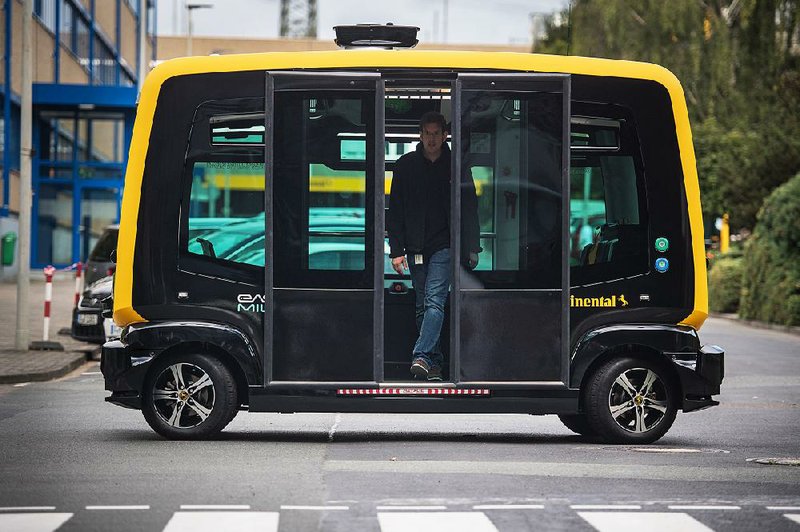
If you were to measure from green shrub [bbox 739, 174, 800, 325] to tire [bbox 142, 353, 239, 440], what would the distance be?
75.9 ft

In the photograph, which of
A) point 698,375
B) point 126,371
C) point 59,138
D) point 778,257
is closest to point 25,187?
point 126,371

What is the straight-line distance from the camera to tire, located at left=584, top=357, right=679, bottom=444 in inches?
467

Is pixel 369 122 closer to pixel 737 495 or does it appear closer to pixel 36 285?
pixel 737 495

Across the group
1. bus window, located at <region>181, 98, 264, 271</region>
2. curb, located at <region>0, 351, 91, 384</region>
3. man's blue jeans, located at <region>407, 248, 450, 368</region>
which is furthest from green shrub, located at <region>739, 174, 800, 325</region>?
bus window, located at <region>181, 98, 264, 271</region>

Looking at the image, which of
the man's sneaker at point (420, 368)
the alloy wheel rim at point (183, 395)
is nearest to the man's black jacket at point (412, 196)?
the man's sneaker at point (420, 368)

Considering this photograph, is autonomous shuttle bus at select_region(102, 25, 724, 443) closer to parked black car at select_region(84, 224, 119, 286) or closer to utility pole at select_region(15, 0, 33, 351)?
utility pole at select_region(15, 0, 33, 351)

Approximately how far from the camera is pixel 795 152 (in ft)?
138

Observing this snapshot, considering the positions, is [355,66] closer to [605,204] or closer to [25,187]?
[605,204]

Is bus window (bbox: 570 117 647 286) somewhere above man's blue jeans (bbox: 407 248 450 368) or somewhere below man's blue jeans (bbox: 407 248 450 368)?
above

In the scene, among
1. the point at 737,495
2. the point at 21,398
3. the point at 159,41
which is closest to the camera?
the point at 737,495

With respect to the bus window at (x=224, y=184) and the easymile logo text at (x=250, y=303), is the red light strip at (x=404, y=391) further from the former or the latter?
the bus window at (x=224, y=184)

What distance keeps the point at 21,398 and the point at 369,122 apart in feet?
18.9

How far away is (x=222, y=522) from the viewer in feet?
25.9

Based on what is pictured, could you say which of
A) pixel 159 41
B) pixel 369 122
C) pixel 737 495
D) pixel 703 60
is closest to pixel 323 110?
pixel 369 122
